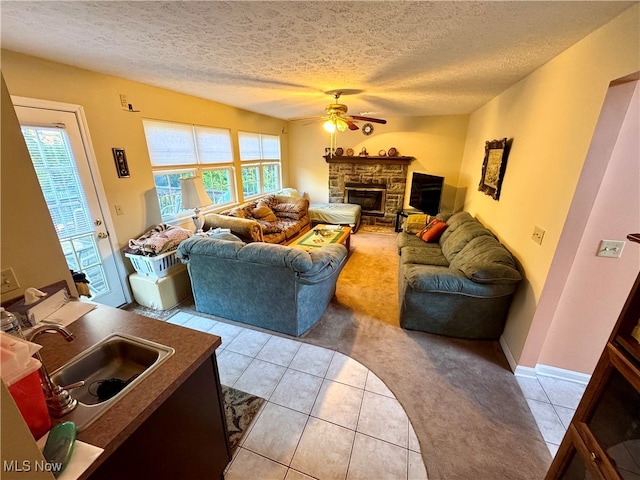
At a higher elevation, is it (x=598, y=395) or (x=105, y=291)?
(x=598, y=395)

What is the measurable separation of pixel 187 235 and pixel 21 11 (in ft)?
6.66

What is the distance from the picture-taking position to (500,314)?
228 cm

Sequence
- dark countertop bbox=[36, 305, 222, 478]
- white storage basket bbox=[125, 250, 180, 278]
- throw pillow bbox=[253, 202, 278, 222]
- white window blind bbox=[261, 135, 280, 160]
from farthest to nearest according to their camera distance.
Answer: white window blind bbox=[261, 135, 280, 160] → throw pillow bbox=[253, 202, 278, 222] → white storage basket bbox=[125, 250, 180, 278] → dark countertop bbox=[36, 305, 222, 478]

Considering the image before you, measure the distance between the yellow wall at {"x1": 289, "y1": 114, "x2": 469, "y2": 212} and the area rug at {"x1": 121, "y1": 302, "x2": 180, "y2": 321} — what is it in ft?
14.7

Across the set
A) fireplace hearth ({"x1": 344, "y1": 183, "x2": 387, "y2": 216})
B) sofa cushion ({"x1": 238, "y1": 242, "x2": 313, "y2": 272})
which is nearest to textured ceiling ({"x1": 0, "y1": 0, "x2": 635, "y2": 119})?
sofa cushion ({"x1": 238, "y1": 242, "x2": 313, "y2": 272})

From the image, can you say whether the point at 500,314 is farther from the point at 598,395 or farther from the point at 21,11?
the point at 21,11

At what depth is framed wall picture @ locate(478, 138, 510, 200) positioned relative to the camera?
2.84 metres

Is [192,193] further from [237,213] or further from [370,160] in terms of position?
[370,160]

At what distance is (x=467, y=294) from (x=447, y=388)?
76 cm

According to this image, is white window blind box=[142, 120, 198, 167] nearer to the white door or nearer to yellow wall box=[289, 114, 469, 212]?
the white door

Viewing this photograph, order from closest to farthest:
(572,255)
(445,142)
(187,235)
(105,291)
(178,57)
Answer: (572,255) → (178,57) → (105,291) → (187,235) → (445,142)

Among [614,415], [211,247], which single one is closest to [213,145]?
[211,247]

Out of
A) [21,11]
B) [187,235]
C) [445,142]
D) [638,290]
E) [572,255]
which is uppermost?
[21,11]

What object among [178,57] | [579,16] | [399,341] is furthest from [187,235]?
[579,16]
